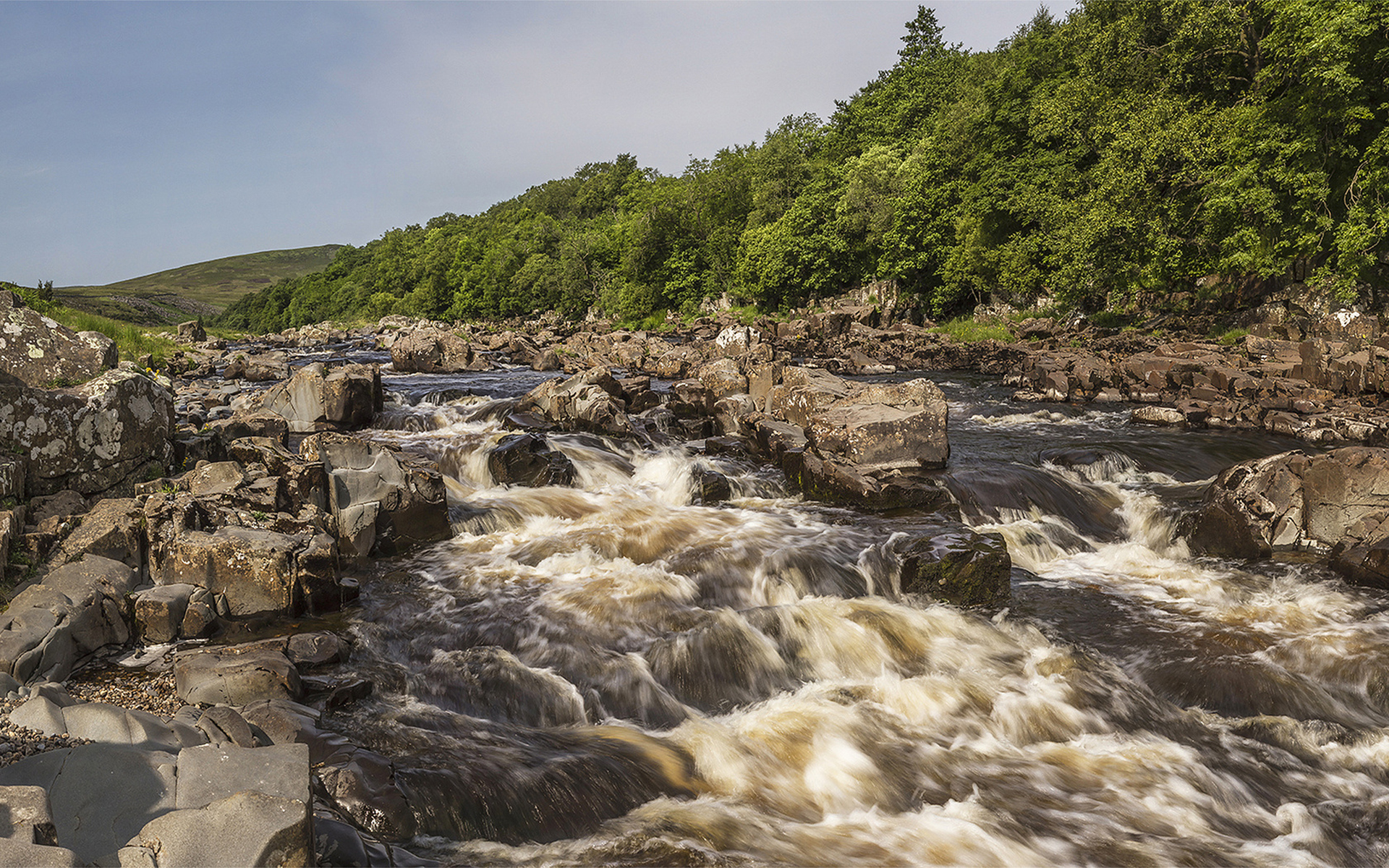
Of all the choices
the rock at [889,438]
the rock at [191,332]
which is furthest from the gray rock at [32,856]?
the rock at [191,332]

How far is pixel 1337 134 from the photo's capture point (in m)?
29.1

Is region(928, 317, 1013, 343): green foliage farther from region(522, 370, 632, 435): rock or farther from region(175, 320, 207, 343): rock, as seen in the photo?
region(175, 320, 207, 343): rock

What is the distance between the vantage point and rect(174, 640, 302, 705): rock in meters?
6.58

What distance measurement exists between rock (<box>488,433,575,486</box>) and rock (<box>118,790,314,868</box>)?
11.5m

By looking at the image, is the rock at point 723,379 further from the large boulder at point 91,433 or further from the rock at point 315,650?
the rock at point 315,650

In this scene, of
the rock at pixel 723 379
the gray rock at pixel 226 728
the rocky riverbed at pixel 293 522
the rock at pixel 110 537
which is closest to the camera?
the rocky riverbed at pixel 293 522

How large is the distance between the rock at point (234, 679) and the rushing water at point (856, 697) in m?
0.73

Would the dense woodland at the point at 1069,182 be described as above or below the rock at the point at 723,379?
above

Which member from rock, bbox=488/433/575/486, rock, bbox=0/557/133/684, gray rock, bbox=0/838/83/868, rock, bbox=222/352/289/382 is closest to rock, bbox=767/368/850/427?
rock, bbox=488/433/575/486

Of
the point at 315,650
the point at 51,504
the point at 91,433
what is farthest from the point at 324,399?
the point at 315,650

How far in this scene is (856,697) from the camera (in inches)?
313

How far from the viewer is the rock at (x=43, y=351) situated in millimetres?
9922

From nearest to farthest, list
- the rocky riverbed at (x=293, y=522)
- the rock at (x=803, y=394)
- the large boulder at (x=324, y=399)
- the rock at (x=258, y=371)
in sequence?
the rocky riverbed at (x=293, y=522)
the rock at (x=803, y=394)
the large boulder at (x=324, y=399)
the rock at (x=258, y=371)

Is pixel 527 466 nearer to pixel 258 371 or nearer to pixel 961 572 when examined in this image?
pixel 961 572
